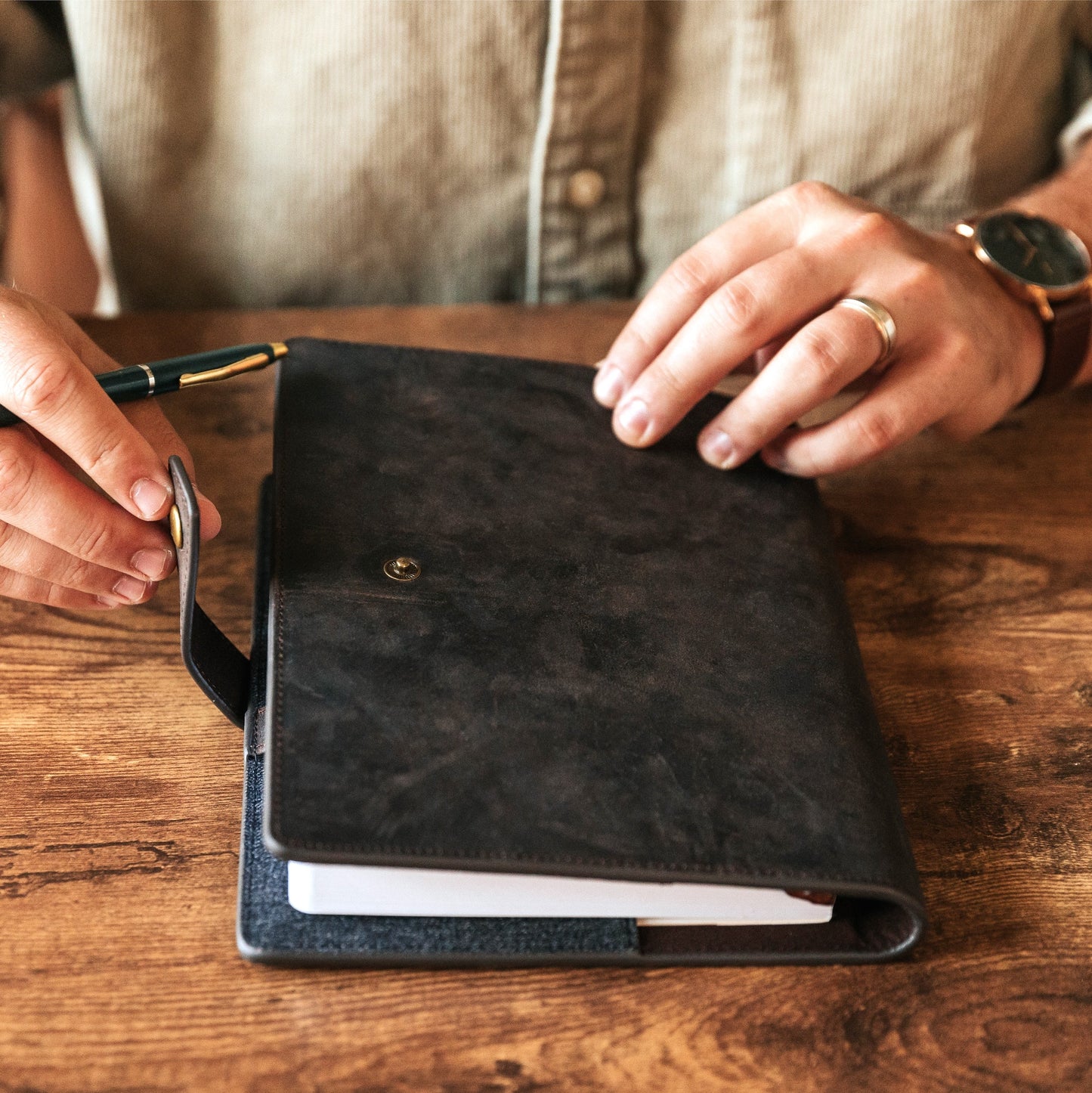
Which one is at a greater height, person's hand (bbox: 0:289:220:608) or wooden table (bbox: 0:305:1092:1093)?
person's hand (bbox: 0:289:220:608)

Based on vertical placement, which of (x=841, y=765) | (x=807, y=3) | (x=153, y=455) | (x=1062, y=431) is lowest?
(x=1062, y=431)

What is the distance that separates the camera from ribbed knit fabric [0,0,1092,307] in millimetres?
1082

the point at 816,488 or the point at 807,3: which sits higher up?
the point at 807,3

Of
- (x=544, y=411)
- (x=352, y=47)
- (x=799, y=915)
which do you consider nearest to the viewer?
(x=799, y=915)

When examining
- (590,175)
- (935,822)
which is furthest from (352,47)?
(935,822)

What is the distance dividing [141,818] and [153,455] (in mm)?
246

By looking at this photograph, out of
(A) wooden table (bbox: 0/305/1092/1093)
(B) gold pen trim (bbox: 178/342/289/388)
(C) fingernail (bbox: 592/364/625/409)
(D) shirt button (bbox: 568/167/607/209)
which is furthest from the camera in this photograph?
(D) shirt button (bbox: 568/167/607/209)

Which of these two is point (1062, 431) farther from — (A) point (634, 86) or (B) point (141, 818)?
(B) point (141, 818)

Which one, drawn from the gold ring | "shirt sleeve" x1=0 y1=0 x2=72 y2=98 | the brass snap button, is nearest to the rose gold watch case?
the gold ring

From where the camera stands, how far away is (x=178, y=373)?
787 mm

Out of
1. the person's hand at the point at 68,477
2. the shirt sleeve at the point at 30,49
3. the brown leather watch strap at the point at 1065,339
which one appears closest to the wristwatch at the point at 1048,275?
the brown leather watch strap at the point at 1065,339

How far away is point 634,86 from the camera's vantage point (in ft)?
3.67

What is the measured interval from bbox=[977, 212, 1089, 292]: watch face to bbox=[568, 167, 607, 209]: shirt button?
1.35 ft

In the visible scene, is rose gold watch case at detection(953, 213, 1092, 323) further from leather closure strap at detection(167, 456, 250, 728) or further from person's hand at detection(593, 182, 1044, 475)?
leather closure strap at detection(167, 456, 250, 728)
